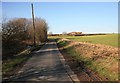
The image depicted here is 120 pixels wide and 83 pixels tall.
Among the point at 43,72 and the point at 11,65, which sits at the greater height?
the point at 43,72

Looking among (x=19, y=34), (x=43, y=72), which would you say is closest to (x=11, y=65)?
(x=43, y=72)

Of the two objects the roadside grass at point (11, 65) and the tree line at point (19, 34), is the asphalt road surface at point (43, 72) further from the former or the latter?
the tree line at point (19, 34)

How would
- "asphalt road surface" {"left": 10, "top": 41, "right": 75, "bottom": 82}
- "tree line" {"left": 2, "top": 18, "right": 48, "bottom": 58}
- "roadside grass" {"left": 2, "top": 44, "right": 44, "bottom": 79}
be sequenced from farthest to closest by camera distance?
"tree line" {"left": 2, "top": 18, "right": 48, "bottom": 58}, "roadside grass" {"left": 2, "top": 44, "right": 44, "bottom": 79}, "asphalt road surface" {"left": 10, "top": 41, "right": 75, "bottom": 82}

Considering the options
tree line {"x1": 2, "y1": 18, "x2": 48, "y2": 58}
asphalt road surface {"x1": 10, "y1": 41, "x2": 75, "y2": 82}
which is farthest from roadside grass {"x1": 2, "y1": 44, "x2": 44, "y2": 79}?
tree line {"x1": 2, "y1": 18, "x2": 48, "y2": 58}

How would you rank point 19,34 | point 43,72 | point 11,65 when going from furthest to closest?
point 19,34 → point 11,65 → point 43,72

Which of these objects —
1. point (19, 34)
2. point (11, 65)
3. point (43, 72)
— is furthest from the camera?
point (19, 34)

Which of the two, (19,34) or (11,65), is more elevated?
(19,34)

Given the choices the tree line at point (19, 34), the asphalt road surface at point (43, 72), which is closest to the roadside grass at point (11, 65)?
the asphalt road surface at point (43, 72)

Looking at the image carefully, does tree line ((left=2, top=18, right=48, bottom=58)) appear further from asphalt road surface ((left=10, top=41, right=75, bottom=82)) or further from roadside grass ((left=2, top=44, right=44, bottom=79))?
asphalt road surface ((left=10, top=41, right=75, bottom=82))

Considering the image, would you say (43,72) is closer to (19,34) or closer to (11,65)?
(11,65)

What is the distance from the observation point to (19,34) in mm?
43375

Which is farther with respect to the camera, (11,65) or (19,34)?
(19,34)

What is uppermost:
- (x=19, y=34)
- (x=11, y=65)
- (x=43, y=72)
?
(x=19, y=34)

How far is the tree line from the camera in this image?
34803mm
